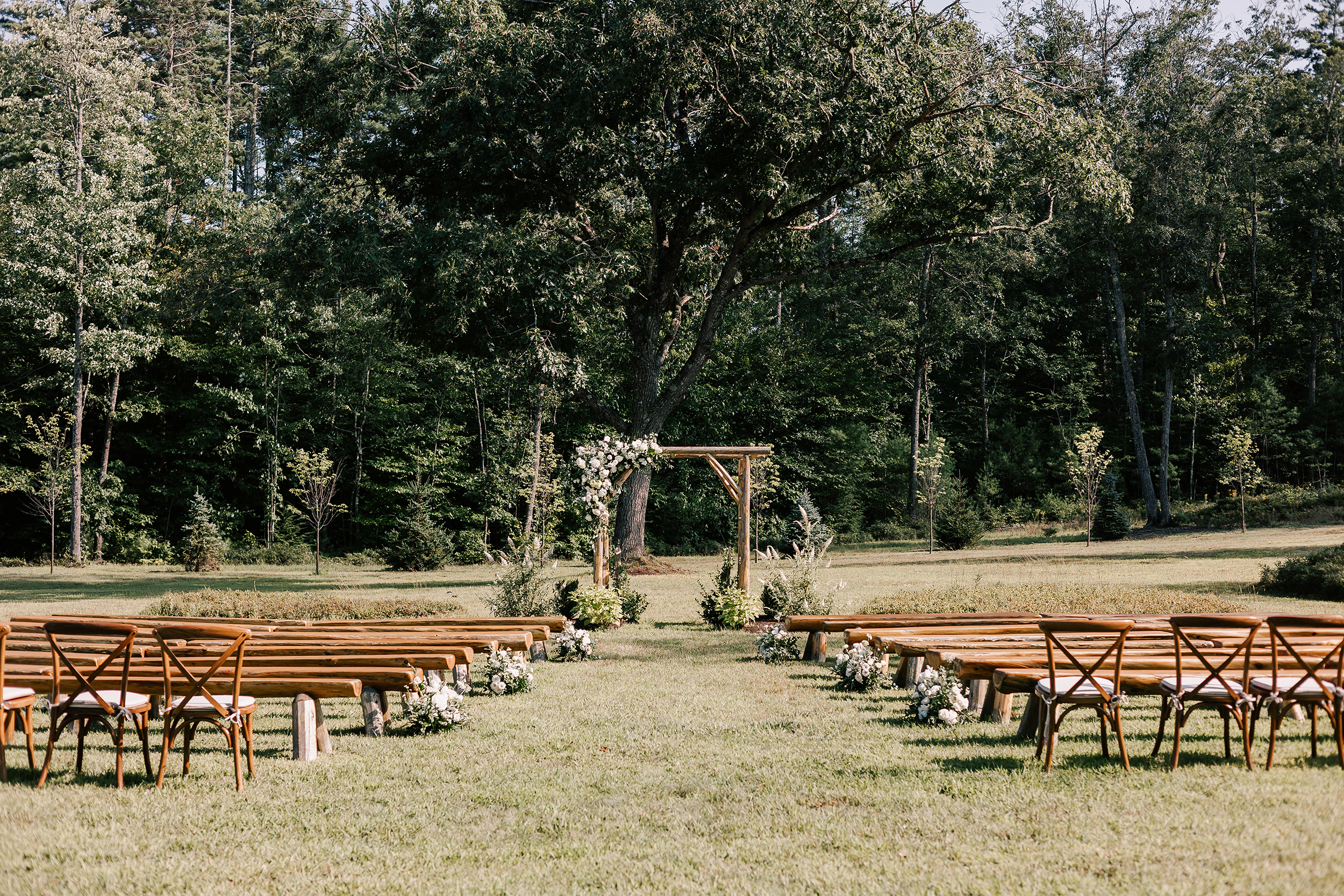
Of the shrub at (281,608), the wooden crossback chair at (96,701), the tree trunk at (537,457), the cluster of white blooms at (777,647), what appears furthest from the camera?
the tree trunk at (537,457)

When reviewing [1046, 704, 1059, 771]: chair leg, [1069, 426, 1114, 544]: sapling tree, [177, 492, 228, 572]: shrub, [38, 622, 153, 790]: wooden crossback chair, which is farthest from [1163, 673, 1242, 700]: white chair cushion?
[177, 492, 228, 572]: shrub

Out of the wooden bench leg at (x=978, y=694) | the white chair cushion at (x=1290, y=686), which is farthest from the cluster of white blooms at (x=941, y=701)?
the white chair cushion at (x=1290, y=686)

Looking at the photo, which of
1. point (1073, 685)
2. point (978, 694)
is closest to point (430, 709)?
point (978, 694)

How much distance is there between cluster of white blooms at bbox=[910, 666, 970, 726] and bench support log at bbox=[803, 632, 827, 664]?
3.50 metres

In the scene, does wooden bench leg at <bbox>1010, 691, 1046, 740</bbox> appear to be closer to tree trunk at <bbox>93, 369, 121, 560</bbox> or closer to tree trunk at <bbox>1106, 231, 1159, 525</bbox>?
tree trunk at <bbox>93, 369, 121, 560</bbox>

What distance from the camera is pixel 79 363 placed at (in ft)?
87.3

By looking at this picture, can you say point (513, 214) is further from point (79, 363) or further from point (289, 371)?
point (79, 363)

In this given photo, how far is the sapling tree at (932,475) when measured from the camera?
28.7m

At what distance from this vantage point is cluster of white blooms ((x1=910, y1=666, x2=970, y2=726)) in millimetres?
6609

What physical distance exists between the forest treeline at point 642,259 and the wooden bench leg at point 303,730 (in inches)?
442

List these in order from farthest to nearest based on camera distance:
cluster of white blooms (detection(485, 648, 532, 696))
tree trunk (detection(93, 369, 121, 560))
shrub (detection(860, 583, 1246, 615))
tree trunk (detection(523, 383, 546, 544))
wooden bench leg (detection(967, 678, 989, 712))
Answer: tree trunk (detection(93, 369, 121, 560))
tree trunk (detection(523, 383, 546, 544))
shrub (detection(860, 583, 1246, 615))
cluster of white blooms (detection(485, 648, 532, 696))
wooden bench leg (detection(967, 678, 989, 712))

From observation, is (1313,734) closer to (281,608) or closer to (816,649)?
(816,649)

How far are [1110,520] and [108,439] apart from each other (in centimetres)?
3090

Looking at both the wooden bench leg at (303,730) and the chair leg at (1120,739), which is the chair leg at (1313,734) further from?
the wooden bench leg at (303,730)
